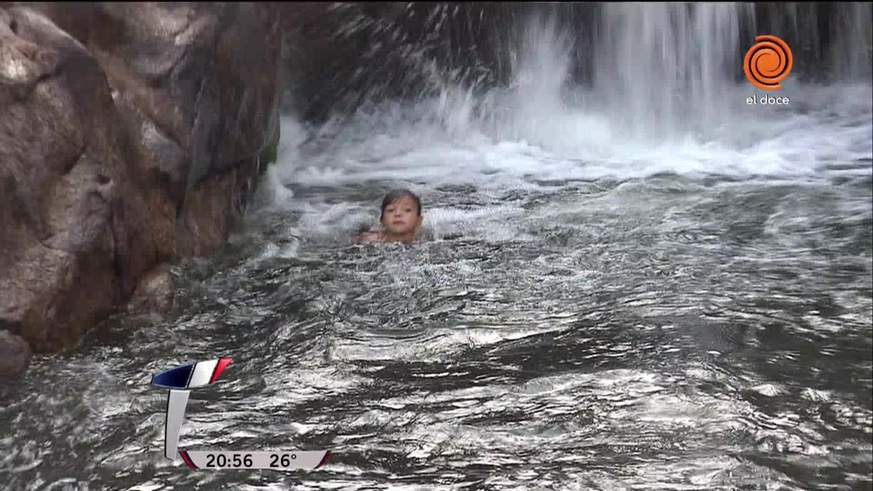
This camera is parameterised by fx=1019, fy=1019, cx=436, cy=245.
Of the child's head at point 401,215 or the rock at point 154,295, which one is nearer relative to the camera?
the rock at point 154,295

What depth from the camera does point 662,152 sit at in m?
8.23

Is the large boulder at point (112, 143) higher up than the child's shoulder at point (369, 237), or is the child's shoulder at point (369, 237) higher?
the large boulder at point (112, 143)

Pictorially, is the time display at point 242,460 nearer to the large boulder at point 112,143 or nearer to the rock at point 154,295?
the large boulder at point 112,143

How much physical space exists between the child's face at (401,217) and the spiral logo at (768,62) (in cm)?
400

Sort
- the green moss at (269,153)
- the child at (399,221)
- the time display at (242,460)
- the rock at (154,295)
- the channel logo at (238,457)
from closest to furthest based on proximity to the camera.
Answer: the channel logo at (238,457), the time display at (242,460), the rock at (154,295), the child at (399,221), the green moss at (269,153)

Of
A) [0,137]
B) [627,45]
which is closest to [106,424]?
[0,137]

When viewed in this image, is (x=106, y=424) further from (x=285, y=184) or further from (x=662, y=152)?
(x=662, y=152)

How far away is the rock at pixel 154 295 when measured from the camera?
4.58 m

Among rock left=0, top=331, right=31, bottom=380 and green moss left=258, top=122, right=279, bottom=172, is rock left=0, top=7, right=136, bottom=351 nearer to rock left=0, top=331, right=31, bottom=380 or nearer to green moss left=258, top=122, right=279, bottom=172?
rock left=0, top=331, right=31, bottom=380

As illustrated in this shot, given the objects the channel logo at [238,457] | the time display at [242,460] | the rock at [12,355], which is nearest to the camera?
the channel logo at [238,457]

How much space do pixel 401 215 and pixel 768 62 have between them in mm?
4861

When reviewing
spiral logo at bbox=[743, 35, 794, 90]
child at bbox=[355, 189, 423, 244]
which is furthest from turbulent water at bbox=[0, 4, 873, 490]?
spiral logo at bbox=[743, 35, 794, 90]

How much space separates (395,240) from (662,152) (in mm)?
3191

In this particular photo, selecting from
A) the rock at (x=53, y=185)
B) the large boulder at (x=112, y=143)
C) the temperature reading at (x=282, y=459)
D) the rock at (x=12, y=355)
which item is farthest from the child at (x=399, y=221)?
the temperature reading at (x=282, y=459)
